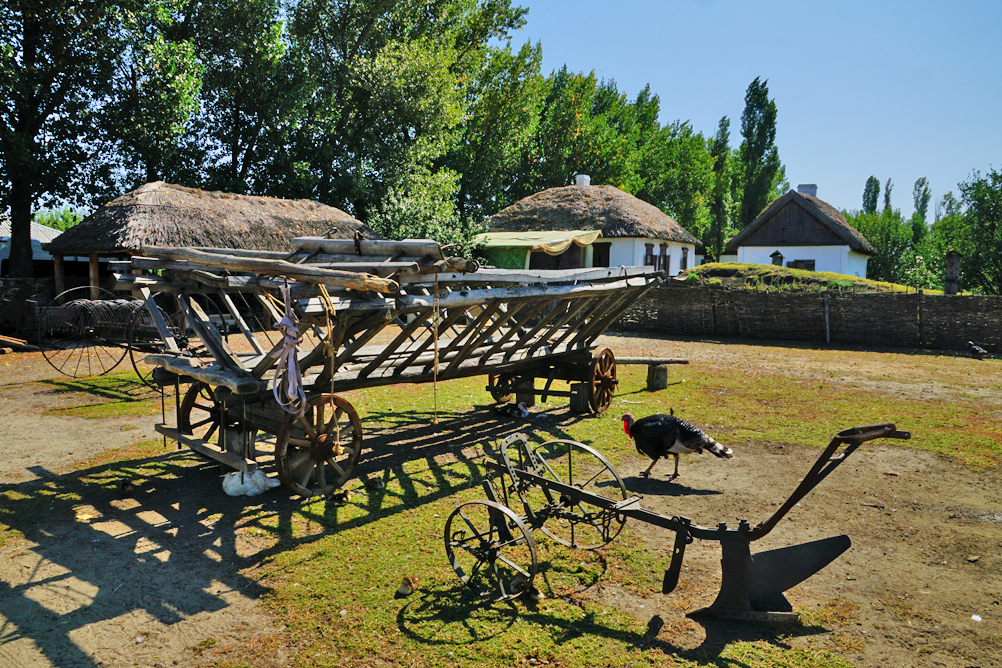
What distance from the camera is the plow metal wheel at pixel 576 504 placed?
16.5ft

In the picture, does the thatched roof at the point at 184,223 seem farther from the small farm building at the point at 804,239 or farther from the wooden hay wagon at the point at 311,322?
the small farm building at the point at 804,239

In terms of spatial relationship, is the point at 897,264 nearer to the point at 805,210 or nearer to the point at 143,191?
the point at 805,210

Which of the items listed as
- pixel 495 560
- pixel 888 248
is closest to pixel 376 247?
pixel 495 560

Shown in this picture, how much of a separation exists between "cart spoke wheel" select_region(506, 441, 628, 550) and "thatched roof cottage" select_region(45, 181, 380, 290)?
12.7 m

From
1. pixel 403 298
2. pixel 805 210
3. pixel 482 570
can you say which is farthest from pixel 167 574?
pixel 805 210

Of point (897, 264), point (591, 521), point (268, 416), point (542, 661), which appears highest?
point (897, 264)

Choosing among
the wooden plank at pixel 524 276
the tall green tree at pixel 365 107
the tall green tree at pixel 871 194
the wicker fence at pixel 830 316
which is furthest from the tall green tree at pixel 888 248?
the tall green tree at pixel 871 194

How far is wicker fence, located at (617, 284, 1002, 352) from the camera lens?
1702 centimetres

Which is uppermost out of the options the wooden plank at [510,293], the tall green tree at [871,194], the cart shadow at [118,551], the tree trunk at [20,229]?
the tall green tree at [871,194]

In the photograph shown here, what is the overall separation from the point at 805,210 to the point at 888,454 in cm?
2981

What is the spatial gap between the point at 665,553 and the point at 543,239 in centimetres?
2195

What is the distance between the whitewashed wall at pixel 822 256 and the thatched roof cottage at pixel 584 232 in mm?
4432

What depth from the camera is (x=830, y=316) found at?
1861 centimetres

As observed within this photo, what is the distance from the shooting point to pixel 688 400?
36.1 ft
